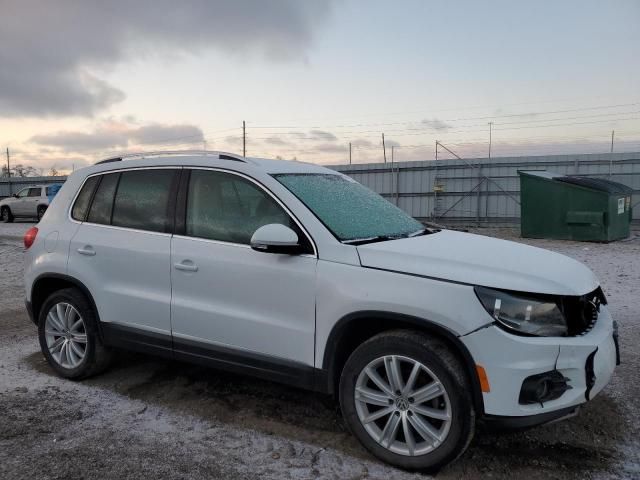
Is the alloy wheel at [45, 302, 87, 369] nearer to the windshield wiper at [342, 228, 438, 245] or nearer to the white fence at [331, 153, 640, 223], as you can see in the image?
the windshield wiper at [342, 228, 438, 245]

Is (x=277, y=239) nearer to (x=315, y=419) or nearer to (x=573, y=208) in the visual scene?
(x=315, y=419)

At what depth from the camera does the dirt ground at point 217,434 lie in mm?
3000

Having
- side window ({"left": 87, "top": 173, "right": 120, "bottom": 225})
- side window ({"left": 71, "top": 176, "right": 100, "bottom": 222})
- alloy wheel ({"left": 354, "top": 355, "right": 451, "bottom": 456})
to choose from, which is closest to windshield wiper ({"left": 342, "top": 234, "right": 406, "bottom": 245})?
alloy wheel ({"left": 354, "top": 355, "right": 451, "bottom": 456})

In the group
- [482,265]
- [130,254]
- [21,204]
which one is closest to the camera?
[482,265]

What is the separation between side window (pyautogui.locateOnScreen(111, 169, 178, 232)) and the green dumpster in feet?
40.5

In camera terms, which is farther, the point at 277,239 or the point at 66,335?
the point at 66,335

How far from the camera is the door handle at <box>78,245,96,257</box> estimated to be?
13.5 feet

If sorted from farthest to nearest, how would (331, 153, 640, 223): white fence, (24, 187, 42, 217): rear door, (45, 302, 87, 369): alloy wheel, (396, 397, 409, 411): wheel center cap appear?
1. (24, 187, 42, 217): rear door
2. (331, 153, 640, 223): white fence
3. (45, 302, 87, 369): alloy wheel
4. (396, 397, 409, 411): wheel center cap

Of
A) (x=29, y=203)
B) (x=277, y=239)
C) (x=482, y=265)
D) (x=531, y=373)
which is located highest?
(x=277, y=239)

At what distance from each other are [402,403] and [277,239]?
1.14m

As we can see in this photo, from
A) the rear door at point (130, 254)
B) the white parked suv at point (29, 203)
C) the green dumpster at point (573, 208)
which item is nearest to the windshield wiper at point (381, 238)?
the rear door at point (130, 254)

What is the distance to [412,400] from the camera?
2.94m

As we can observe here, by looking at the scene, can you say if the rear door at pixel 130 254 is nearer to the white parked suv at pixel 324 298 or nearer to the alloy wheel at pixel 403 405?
the white parked suv at pixel 324 298

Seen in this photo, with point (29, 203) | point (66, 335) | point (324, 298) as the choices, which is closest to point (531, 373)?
point (324, 298)
